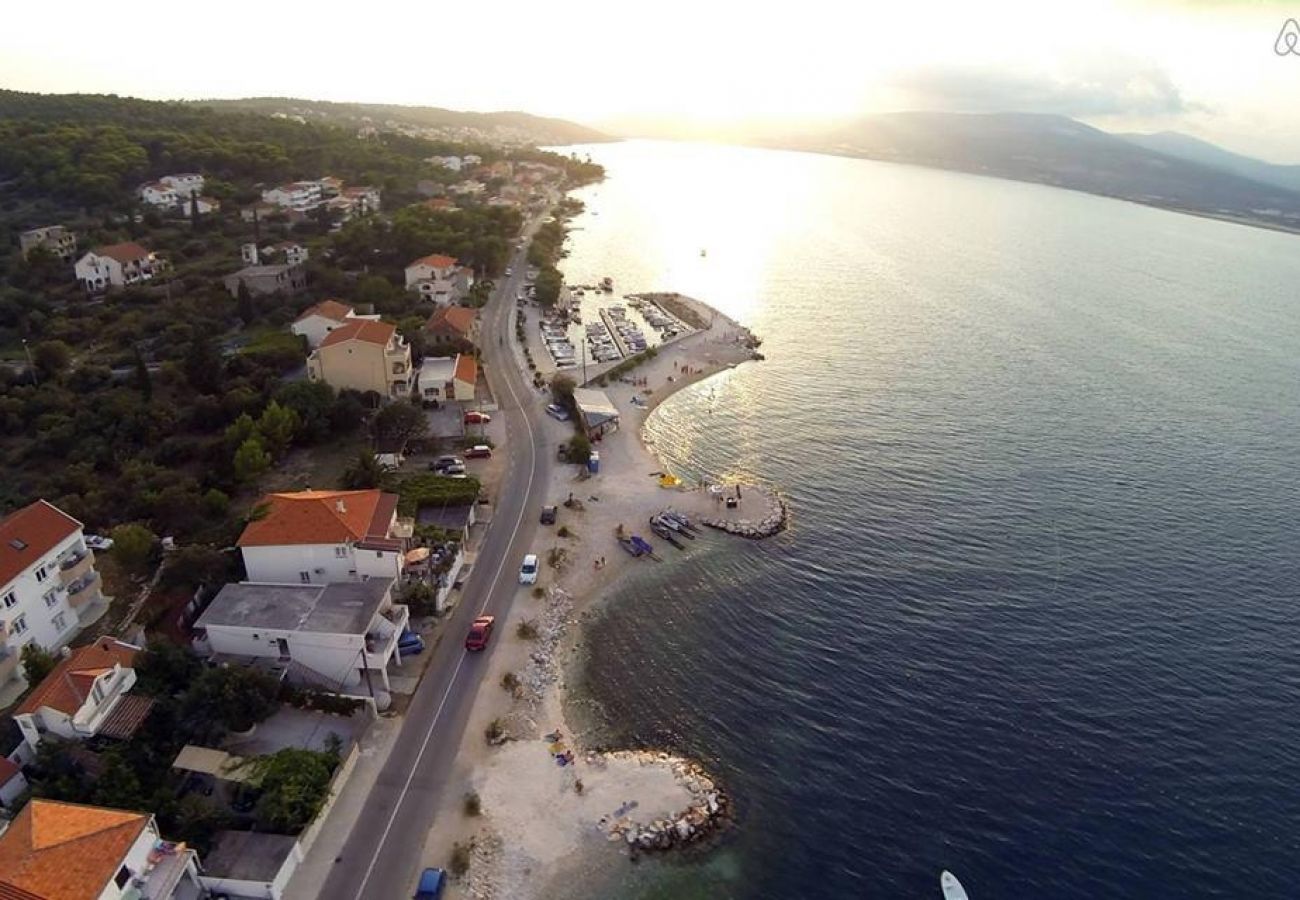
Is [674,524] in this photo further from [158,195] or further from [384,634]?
[158,195]

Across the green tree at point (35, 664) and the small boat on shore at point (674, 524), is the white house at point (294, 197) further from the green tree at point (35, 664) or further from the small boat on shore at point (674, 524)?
the green tree at point (35, 664)

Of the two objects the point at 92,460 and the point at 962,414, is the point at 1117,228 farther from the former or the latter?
the point at 92,460

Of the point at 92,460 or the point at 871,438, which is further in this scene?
the point at 871,438

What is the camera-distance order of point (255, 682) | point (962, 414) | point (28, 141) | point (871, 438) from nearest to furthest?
point (255, 682) < point (871, 438) < point (962, 414) < point (28, 141)

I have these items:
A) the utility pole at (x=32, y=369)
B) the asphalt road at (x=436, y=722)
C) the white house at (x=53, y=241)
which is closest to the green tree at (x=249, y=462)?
the asphalt road at (x=436, y=722)

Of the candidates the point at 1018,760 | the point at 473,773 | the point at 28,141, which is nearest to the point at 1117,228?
the point at 1018,760

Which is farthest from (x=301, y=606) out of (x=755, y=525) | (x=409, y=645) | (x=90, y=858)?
(x=755, y=525)
